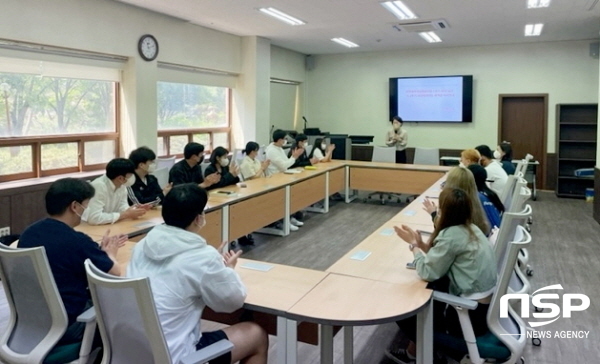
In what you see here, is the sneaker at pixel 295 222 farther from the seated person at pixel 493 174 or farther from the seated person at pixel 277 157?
the seated person at pixel 493 174

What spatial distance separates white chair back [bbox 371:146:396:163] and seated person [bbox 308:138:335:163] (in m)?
0.79

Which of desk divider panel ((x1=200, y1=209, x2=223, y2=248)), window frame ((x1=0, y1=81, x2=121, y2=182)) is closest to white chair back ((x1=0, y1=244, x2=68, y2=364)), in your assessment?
desk divider panel ((x1=200, y1=209, x2=223, y2=248))

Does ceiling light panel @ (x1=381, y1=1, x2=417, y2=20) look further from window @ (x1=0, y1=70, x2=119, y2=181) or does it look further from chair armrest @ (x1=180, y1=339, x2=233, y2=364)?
chair armrest @ (x1=180, y1=339, x2=233, y2=364)

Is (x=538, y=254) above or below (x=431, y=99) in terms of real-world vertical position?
below

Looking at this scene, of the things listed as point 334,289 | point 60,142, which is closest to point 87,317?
point 334,289

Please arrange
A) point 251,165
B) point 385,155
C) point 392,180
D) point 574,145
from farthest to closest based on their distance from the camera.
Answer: point 574,145 < point 385,155 < point 392,180 < point 251,165

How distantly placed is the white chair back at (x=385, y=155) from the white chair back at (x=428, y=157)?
40 cm

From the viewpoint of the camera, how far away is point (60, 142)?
5754 mm

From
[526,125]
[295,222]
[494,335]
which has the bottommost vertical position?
[295,222]

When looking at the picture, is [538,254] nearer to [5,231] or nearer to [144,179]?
[144,179]

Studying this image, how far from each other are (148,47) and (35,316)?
5254 mm

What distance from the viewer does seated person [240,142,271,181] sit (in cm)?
604

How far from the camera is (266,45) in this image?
8930 millimetres

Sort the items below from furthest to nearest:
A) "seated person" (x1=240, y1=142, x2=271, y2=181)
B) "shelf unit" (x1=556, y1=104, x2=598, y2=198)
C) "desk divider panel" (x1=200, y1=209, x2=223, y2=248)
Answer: "shelf unit" (x1=556, y1=104, x2=598, y2=198) → "seated person" (x1=240, y1=142, x2=271, y2=181) → "desk divider panel" (x1=200, y1=209, x2=223, y2=248)
